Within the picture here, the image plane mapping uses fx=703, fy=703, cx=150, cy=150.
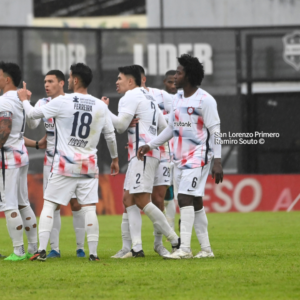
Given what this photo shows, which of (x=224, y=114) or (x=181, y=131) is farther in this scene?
(x=224, y=114)

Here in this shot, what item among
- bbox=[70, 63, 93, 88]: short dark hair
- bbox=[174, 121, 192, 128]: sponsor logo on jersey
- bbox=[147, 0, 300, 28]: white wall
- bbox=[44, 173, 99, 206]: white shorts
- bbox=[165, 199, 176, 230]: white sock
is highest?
bbox=[147, 0, 300, 28]: white wall

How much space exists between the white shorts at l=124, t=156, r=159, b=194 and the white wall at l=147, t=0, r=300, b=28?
2244cm

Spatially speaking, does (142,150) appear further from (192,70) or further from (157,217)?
(192,70)

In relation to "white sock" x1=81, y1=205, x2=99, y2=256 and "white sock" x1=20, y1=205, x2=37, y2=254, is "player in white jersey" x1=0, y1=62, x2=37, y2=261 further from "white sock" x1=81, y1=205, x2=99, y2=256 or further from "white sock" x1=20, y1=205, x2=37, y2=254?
"white sock" x1=81, y1=205, x2=99, y2=256

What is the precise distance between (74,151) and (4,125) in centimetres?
86

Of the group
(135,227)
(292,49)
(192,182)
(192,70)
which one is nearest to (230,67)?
(292,49)

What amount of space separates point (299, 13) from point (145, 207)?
23174 millimetres

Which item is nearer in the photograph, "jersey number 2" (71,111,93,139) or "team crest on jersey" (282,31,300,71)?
"jersey number 2" (71,111,93,139)

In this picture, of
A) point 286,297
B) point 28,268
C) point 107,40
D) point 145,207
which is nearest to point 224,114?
point 107,40

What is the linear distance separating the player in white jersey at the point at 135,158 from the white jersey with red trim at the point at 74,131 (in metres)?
0.45

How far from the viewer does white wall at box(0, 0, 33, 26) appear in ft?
110

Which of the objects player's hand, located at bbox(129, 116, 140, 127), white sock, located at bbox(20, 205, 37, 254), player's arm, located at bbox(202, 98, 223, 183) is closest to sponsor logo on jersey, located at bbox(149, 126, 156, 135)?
player's hand, located at bbox(129, 116, 140, 127)

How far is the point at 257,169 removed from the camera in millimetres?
18094

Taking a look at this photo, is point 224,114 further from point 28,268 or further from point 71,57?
point 28,268
